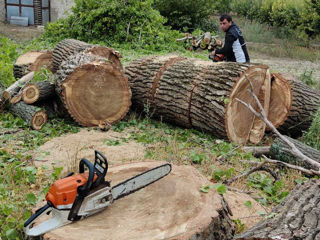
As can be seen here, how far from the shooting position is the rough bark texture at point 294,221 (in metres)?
2.00

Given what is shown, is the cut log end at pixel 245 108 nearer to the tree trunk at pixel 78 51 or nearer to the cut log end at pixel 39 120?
the tree trunk at pixel 78 51

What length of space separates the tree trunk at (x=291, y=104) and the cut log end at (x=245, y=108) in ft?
0.93

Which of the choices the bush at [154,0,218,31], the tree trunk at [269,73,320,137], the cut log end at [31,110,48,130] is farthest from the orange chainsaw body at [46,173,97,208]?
the bush at [154,0,218,31]

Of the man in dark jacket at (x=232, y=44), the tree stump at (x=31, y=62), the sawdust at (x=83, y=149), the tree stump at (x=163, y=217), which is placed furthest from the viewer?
the tree stump at (x=31, y=62)

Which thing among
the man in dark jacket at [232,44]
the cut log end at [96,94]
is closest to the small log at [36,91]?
the cut log end at [96,94]

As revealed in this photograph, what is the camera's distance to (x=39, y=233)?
2.24 metres

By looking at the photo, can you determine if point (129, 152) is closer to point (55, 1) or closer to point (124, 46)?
point (124, 46)

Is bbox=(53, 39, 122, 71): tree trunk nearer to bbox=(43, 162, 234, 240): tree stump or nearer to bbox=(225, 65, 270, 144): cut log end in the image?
bbox=(225, 65, 270, 144): cut log end

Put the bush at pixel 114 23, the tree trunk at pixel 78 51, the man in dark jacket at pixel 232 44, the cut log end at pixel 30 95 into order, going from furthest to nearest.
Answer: the bush at pixel 114 23, the man in dark jacket at pixel 232 44, the tree trunk at pixel 78 51, the cut log end at pixel 30 95

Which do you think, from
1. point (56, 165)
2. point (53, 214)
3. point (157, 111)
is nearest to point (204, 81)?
point (157, 111)

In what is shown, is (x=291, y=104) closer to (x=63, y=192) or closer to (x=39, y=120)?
(x=39, y=120)

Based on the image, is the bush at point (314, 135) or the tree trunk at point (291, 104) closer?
the bush at point (314, 135)

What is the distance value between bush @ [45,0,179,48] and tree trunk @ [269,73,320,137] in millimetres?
6089

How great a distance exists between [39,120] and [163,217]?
3786mm
